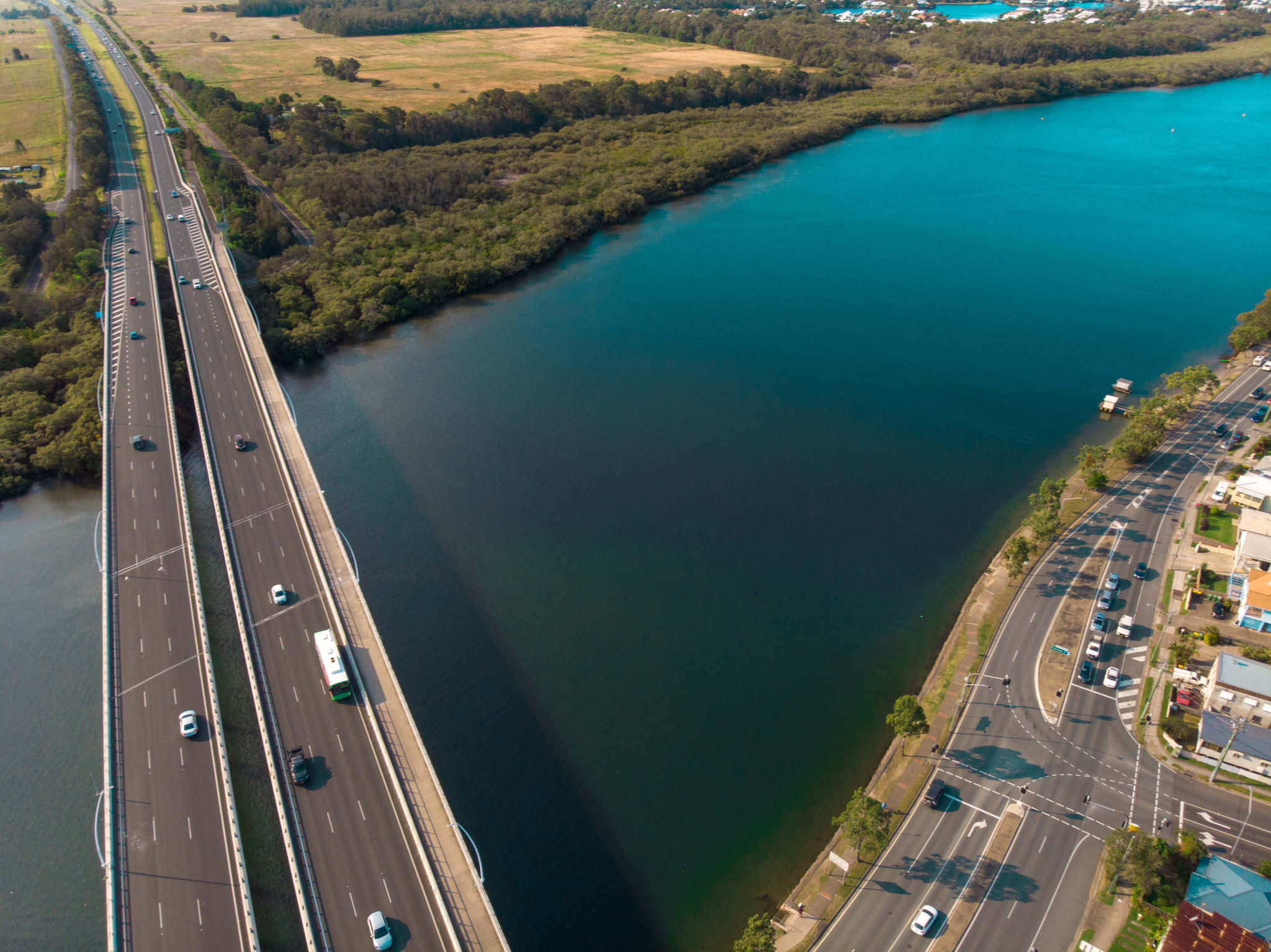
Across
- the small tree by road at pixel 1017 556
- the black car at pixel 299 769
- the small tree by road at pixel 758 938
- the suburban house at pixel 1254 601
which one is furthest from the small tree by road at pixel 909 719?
the black car at pixel 299 769

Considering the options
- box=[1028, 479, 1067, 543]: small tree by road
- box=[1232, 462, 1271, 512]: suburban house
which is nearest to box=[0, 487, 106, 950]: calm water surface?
box=[1028, 479, 1067, 543]: small tree by road

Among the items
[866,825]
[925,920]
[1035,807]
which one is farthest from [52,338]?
[1035,807]

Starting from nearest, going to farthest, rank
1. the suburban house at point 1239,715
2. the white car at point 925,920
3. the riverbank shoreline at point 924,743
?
1. the white car at point 925,920
2. the riverbank shoreline at point 924,743
3. the suburban house at point 1239,715

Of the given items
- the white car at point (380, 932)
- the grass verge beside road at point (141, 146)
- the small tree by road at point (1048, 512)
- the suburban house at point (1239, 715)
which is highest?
the grass verge beside road at point (141, 146)

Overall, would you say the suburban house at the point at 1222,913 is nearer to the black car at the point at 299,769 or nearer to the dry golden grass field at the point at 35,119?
the black car at the point at 299,769

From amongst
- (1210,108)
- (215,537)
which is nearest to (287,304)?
(215,537)

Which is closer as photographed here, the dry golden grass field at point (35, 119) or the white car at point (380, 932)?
the white car at point (380, 932)

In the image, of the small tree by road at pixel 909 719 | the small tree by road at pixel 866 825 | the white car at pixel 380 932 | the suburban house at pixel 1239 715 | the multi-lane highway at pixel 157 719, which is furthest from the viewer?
the small tree by road at pixel 909 719

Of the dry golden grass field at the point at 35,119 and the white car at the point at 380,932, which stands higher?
the dry golden grass field at the point at 35,119
